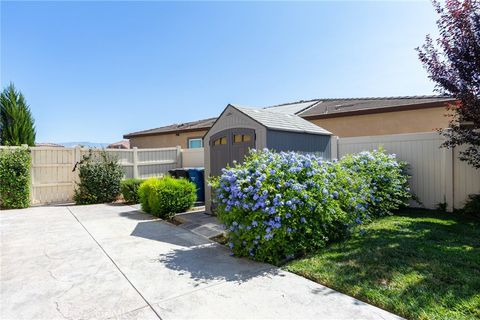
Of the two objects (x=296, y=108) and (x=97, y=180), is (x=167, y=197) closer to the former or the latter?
(x=97, y=180)

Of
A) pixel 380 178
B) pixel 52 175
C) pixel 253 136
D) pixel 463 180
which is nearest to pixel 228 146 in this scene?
pixel 253 136

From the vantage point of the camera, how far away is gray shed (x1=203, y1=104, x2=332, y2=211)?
18.3 ft

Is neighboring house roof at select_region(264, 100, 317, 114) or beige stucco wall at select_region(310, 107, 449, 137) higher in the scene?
neighboring house roof at select_region(264, 100, 317, 114)

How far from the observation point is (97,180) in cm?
959

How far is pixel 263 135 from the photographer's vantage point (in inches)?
214

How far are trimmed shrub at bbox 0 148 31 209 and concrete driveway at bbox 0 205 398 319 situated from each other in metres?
4.14

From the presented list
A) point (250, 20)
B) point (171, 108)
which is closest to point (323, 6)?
point (250, 20)

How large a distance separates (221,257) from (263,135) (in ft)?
8.27

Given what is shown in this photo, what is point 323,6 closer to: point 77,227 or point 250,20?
point 250,20

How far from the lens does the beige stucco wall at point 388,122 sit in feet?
30.2

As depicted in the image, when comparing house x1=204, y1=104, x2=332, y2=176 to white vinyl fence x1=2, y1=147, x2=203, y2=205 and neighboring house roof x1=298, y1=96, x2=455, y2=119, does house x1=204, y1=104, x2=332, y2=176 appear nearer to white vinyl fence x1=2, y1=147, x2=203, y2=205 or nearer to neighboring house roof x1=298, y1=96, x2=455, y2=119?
neighboring house roof x1=298, y1=96, x2=455, y2=119

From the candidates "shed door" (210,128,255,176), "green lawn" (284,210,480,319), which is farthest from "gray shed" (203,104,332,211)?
"green lawn" (284,210,480,319)

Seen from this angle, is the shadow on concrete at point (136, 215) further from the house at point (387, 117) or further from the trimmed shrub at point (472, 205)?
the house at point (387, 117)

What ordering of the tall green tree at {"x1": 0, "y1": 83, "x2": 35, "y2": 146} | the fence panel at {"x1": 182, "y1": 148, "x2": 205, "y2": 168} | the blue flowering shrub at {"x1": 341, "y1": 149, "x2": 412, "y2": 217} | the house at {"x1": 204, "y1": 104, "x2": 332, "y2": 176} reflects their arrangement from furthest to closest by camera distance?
the tall green tree at {"x1": 0, "y1": 83, "x2": 35, "y2": 146} → the fence panel at {"x1": 182, "y1": 148, "x2": 205, "y2": 168} → the blue flowering shrub at {"x1": 341, "y1": 149, "x2": 412, "y2": 217} → the house at {"x1": 204, "y1": 104, "x2": 332, "y2": 176}
